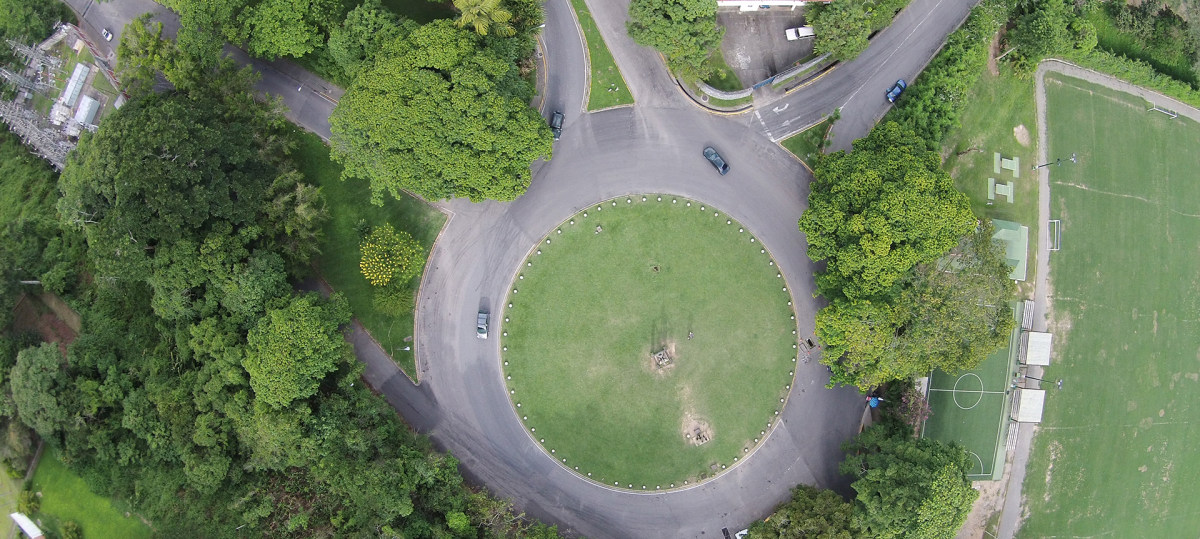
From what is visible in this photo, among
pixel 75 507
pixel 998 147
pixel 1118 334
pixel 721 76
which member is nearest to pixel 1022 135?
pixel 998 147

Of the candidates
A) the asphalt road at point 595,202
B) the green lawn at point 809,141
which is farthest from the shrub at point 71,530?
the green lawn at point 809,141

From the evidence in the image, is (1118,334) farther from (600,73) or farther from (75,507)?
(75,507)

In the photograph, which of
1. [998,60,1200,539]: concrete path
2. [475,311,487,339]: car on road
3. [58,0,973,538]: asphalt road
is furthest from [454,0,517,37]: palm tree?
[998,60,1200,539]: concrete path

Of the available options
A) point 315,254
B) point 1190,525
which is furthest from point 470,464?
point 1190,525

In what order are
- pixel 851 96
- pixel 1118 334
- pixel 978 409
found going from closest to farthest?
pixel 978 409
pixel 851 96
pixel 1118 334

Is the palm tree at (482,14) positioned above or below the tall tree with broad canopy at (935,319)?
above

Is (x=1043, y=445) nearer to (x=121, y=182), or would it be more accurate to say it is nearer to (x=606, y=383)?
(x=606, y=383)

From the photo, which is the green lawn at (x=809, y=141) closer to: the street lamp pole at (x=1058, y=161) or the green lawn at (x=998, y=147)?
the green lawn at (x=998, y=147)
